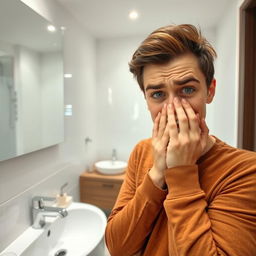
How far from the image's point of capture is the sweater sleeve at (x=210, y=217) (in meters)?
0.42

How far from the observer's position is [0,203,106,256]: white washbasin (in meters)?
1.12

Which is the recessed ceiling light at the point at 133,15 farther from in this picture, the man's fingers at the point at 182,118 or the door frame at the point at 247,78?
the man's fingers at the point at 182,118

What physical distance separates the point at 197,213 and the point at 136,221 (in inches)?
7.1

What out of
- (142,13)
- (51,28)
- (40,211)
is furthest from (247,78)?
(40,211)

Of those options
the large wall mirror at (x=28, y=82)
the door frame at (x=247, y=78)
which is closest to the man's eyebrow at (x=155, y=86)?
the large wall mirror at (x=28, y=82)

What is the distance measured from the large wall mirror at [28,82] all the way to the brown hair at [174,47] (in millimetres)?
860

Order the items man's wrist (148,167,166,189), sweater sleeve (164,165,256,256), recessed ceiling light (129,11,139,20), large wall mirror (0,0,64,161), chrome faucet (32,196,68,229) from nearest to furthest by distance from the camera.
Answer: sweater sleeve (164,165,256,256) < man's wrist (148,167,166,189) < large wall mirror (0,0,64,161) < chrome faucet (32,196,68,229) < recessed ceiling light (129,11,139,20)

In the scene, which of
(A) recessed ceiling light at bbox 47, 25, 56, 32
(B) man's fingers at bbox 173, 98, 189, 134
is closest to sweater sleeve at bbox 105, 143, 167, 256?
(B) man's fingers at bbox 173, 98, 189, 134

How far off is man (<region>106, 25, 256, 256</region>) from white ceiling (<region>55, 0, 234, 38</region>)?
4.33 ft

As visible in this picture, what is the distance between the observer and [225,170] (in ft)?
1.76

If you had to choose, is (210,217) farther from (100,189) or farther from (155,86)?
(100,189)

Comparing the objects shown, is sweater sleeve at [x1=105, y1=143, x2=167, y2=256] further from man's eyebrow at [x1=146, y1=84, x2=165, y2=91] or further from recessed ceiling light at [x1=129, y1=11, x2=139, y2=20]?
recessed ceiling light at [x1=129, y1=11, x2=139, y2=20]

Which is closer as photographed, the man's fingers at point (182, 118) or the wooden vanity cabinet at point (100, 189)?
the man's fingers at point (182, 118)

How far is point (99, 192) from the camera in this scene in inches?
79.9
